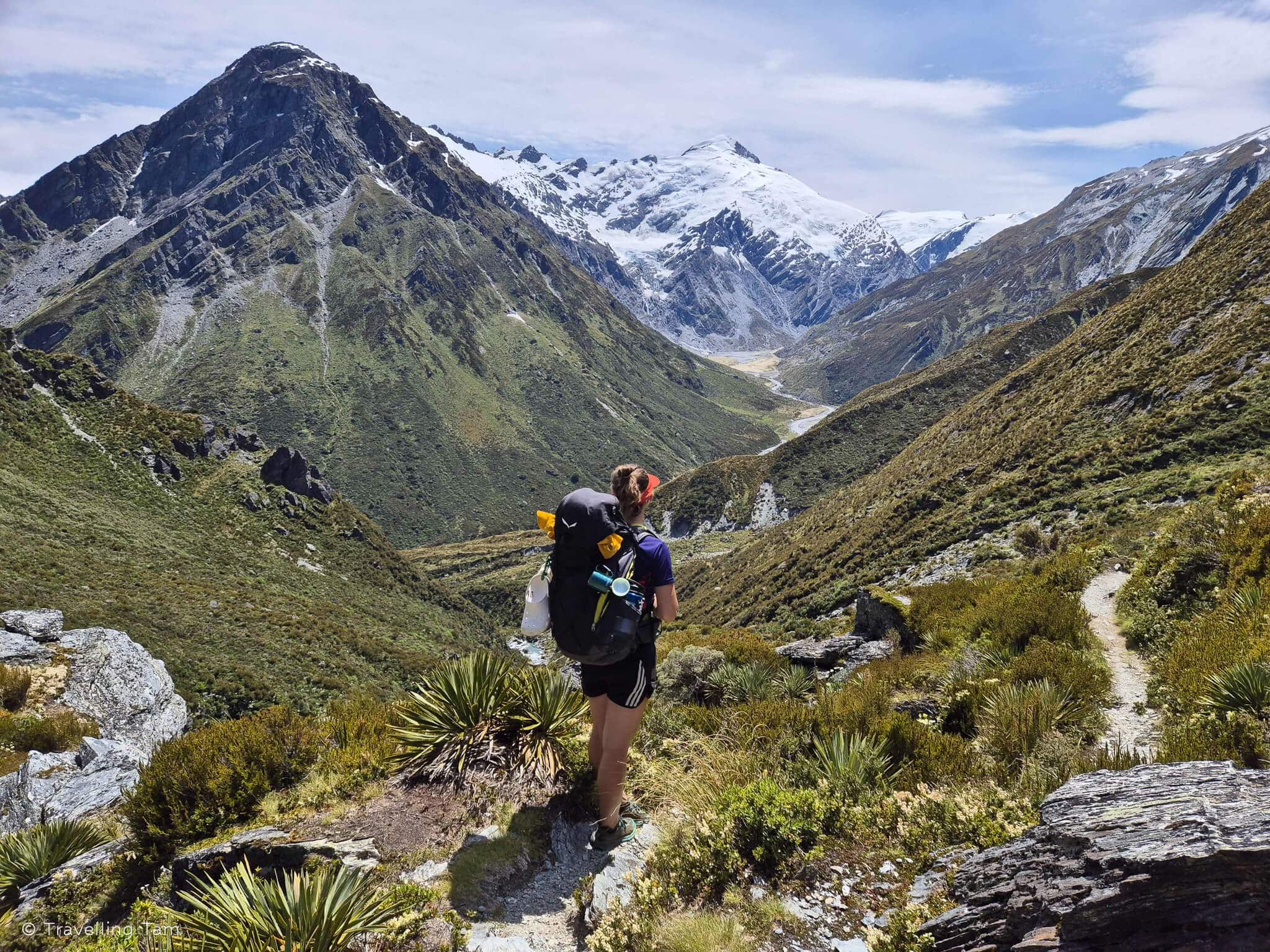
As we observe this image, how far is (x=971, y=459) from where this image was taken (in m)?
48.0

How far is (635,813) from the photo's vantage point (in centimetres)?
647

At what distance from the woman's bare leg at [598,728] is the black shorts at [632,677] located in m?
0.18

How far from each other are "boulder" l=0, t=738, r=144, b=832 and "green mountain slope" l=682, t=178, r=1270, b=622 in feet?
100.0

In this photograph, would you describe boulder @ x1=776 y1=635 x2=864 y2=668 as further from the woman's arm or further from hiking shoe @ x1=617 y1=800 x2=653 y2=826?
the woman's arm

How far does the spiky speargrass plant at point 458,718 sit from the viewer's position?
22.8 feet

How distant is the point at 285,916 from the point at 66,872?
4.48 m

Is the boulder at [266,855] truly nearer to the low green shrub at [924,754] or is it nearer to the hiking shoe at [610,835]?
the hiking shoe at [610,835]

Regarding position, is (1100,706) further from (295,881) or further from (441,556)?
(441,556)

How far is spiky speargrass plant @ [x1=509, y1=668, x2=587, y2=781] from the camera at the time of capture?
6.89 m

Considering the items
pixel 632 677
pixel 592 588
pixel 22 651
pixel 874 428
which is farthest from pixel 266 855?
pixel 874 428

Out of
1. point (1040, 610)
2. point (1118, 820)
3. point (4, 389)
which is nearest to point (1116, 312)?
point (1040, 610)

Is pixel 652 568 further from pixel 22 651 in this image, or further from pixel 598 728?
pixel 22 651

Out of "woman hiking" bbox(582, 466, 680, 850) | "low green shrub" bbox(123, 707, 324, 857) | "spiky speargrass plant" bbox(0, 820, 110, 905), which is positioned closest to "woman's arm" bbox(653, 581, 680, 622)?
"woman hiking" bbox(582, 466, 680, 850)

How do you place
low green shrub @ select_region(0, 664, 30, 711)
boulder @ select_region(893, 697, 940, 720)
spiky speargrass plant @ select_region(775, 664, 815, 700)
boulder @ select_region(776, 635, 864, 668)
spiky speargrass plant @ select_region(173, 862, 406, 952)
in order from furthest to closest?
low green shrub @ select_region(0, 664, 30, 711) → boulder @ select_region(776, 635, 864, 668) → spiky speargrass plant @ select_region(775, 664, 815, 700) → boulder @ select_region(893, 697, 940, 720) → spiky speargrass plant @ select_region(173, 862, 406, 952)
